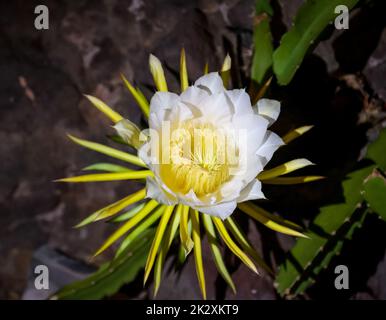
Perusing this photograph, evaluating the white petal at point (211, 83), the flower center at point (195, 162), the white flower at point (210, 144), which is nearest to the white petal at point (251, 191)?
the white flower at point (210, 144)

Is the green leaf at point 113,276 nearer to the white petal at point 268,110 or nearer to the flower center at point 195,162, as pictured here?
the flower center at point 195,162

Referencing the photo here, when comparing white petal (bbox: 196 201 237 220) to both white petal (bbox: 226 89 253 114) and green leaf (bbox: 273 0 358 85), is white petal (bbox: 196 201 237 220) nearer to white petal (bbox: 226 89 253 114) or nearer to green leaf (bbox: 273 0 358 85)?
white petal (bbox: 226 89 253 114)

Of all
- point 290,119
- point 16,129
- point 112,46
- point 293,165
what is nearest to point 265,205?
point 290,119

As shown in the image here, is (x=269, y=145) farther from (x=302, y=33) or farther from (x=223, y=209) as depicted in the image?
(x=302, y=33)

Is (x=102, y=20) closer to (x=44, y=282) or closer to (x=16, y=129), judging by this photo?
(x=16, y=129)

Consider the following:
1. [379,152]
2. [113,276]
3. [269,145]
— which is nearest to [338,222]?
[379,152]
